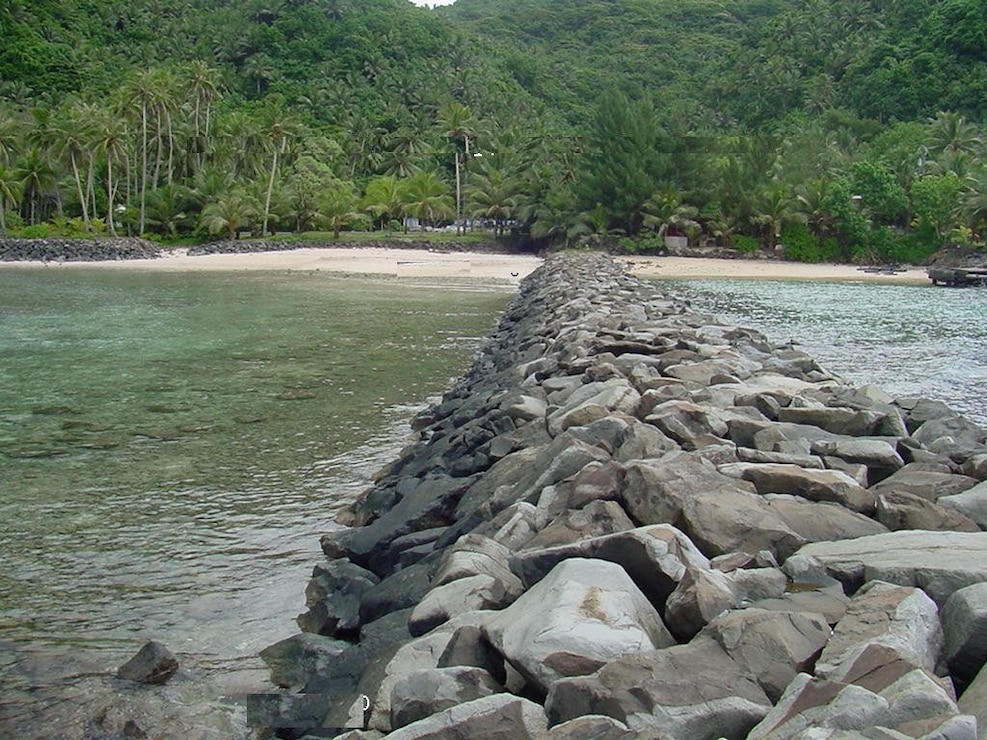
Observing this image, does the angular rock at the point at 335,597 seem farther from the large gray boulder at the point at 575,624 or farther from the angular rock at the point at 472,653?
the large gray boulder at the point at 575,624

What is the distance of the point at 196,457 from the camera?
8.84 m

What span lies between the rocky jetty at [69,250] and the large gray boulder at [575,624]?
5252 centimetres

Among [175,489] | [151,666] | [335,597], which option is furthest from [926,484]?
[175,489]

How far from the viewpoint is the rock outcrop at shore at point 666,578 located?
267 centimetres

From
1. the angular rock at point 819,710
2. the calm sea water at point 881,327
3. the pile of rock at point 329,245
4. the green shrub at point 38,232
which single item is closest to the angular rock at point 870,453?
the angular rock at point 819,710

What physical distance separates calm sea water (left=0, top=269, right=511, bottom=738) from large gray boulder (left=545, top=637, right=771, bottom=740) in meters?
2.00

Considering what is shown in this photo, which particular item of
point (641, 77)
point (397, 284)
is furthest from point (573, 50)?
point (397, 284)

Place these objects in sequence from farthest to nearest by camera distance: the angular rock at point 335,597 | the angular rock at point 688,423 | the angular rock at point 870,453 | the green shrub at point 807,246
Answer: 1. the green shrub at point 807,246
2. the angular rock at point 688,423
3. the angular rock at point 870,453
4. the angular rock at point 335,597

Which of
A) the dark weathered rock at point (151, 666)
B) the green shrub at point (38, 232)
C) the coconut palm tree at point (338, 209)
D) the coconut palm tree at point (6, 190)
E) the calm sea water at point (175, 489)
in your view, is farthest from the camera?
the coconut palm tree at point (338, 209)

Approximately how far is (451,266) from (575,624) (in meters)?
43.8

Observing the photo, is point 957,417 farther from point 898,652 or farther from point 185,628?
point 185,628

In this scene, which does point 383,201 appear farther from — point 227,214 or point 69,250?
point 69,250

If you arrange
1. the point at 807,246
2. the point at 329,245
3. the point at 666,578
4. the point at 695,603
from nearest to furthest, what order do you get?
the point at 695,603
the point at 666,578
the point at 807,246
the point at 329,245

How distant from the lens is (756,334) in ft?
42.9
